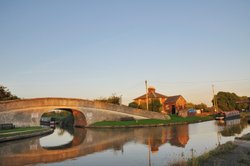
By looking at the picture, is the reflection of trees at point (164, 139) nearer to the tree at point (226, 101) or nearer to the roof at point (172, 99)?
the roof at point (172, 99)

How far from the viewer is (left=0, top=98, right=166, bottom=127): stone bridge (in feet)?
130

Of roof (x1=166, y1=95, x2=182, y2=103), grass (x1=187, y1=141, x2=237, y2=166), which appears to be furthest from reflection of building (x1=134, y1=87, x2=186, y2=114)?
grass (x1=187, y1=141, x2=237, y2=166)

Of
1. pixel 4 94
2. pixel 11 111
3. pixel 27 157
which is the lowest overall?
pixel 27 157

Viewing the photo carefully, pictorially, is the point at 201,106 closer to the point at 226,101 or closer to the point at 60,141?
the point at 226,101

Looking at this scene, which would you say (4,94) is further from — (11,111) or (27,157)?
(27,157)

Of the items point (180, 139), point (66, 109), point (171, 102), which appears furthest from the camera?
point (171, 102)

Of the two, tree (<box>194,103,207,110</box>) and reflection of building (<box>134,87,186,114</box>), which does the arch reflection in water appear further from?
tree (<box>194,103,207,110</box>)

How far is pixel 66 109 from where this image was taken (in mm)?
48000

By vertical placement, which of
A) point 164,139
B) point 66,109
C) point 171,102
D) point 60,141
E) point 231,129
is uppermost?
point 171,102

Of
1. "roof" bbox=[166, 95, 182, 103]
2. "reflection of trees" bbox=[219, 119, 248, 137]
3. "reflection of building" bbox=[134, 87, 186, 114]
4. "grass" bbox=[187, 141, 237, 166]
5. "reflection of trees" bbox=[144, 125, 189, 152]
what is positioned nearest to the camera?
"grass" bbox=[187, 141, 237, 166]

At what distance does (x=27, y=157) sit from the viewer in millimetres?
17219

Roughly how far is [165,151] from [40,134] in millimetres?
19624

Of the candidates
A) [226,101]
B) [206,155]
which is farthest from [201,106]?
[206,155]

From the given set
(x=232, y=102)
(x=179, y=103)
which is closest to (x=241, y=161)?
(x=179, y=103)
